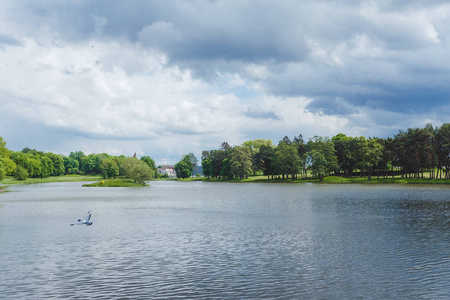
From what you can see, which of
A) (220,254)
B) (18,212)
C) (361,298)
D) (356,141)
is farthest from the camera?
(356,141)

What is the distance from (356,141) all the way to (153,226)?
148 metres

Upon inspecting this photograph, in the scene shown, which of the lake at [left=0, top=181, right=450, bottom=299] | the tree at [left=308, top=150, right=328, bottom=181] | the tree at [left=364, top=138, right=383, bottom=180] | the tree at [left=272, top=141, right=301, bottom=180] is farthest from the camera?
the tree at [left=272, top=141, right=301, bottom=180]

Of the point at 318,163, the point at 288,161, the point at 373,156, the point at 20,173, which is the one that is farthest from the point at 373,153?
the point at 20,173

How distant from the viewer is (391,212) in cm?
5106

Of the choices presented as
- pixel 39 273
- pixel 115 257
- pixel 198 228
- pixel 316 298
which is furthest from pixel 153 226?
pixel 316 298

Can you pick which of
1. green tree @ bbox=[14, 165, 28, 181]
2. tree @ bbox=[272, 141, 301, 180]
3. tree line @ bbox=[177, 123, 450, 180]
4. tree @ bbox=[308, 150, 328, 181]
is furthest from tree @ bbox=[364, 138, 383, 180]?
green tree @ bbox=[14, 165, 28, 181]

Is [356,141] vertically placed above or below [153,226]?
above

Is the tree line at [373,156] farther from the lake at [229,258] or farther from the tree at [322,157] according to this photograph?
the lake at [229,258]

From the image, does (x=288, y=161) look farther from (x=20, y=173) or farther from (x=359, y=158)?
(x=20, y=173)

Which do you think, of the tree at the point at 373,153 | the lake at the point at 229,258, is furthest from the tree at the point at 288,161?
the lake at the point at 229,258

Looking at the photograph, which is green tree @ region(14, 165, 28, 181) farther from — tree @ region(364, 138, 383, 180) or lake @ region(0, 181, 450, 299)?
tree @ region(364, 138, 383, 180)

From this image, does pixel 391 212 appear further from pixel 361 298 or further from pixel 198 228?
pixel 361 298

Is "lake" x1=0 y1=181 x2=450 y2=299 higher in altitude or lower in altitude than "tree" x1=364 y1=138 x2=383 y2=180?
lower

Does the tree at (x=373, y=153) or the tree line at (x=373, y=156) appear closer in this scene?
the tree line at (x=373, y=156)
